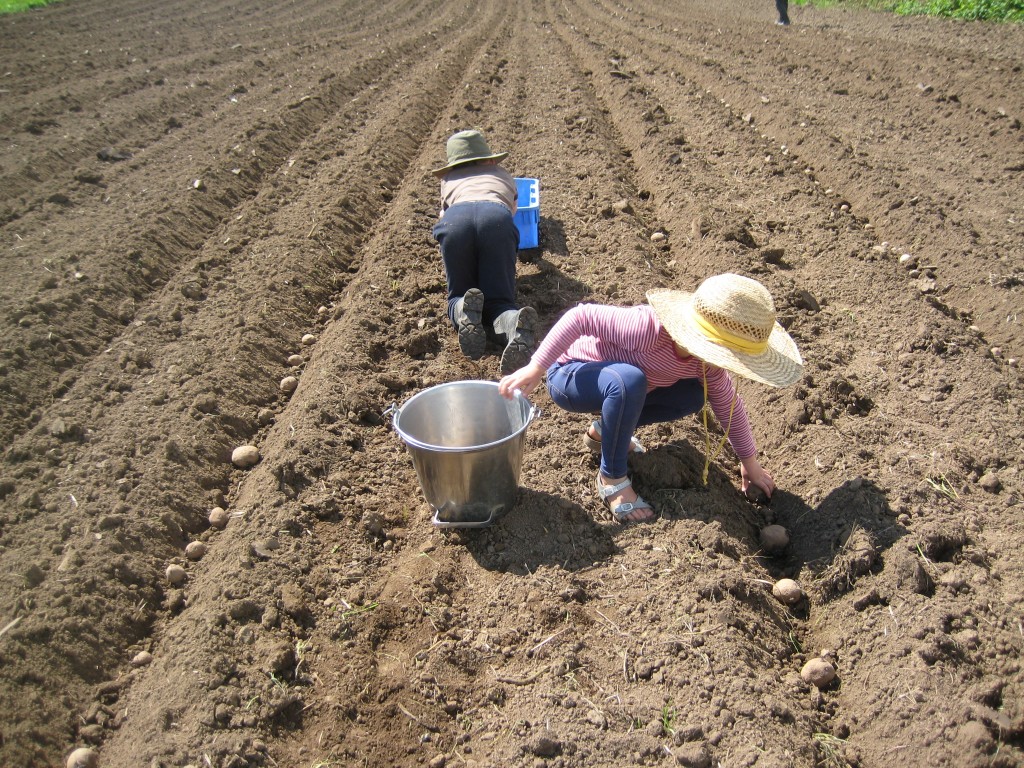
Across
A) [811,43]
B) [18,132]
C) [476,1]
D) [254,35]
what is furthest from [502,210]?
[476,1]

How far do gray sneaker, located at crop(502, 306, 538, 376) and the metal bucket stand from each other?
694 millimetres

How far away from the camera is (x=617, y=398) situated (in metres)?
3.14

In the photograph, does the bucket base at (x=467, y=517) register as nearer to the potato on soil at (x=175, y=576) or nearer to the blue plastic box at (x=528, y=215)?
the potato on soil at (x=175, y=576)

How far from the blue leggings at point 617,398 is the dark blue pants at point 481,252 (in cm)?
135

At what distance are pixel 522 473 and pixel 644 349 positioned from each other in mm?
959

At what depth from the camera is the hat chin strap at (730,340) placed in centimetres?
293

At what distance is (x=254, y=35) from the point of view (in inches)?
533

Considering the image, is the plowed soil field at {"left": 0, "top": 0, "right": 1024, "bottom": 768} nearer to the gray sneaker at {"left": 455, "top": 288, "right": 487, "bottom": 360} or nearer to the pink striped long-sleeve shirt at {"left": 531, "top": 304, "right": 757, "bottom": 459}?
the gray sneaker at {"left": 455, "top": 288, "right": 487, "bottom": 360}

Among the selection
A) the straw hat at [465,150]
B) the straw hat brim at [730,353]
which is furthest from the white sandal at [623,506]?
the straw hat at [465,150]

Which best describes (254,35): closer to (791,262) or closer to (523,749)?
(791,262)

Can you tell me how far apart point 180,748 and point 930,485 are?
319 centimetres

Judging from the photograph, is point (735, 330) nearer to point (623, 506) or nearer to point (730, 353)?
point (730, 353)

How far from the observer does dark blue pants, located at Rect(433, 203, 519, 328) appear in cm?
458

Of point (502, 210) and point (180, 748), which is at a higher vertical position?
point (502, 210)
